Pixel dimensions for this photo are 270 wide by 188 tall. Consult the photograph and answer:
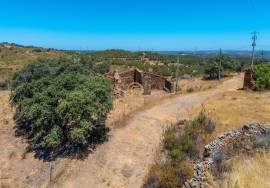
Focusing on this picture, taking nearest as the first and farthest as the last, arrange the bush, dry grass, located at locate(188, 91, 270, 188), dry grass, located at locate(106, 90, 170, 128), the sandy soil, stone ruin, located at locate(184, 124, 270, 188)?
dry grass, located at locate(188, 91, 270, 188) → stone ruin, located at locate(184, 124, 270, 188) → the sandy soil → the bush → dry grass, located at locate(106, 90, 170, 128)

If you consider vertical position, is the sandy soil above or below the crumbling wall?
below

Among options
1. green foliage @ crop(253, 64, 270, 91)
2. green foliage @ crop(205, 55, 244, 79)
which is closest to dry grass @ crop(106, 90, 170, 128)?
green foliage @ crop(253, 64, 270, 91)

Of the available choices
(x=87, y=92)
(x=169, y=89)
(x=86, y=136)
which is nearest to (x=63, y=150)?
(x=86, y=136)

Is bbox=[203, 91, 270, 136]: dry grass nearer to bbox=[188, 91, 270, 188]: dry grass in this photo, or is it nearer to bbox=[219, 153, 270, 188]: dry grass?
bbox=[188, 91, 270, 188]: dry grass

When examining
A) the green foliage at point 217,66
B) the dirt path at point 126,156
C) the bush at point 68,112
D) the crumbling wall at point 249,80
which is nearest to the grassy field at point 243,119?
the crumbling wall at point 249,80

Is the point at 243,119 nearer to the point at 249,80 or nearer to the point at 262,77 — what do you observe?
the point at 262,77

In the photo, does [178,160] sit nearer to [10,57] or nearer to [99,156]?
[99,156]

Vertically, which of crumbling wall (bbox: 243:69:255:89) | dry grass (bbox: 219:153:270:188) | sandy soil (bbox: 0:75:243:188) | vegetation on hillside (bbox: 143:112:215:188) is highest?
crumbling wall (bbox: 243:69:255:89)
